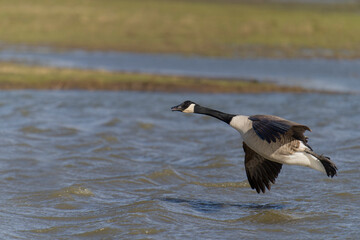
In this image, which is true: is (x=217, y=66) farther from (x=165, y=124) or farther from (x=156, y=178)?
(x=156, y=178)

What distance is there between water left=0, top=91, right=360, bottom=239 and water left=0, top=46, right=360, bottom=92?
5.33 metres

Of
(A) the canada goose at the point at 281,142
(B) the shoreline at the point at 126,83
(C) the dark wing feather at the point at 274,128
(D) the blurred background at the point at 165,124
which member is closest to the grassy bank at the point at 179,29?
(D) the blurred background at the point at 165,124

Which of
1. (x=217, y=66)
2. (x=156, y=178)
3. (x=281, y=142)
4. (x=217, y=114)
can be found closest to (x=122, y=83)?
(x=217, y=66)

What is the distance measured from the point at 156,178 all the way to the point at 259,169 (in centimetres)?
199

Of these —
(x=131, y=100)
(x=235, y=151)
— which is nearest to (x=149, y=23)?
(x=131, y=100)

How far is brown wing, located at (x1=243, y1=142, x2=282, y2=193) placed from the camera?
812cm

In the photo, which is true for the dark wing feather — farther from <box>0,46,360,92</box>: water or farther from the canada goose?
<box>0,46,360,92</box>: water

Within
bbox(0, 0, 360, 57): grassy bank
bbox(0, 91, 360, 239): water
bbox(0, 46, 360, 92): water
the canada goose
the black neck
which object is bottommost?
bbox(0, 91, 360, 239): water

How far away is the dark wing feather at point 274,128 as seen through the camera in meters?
6.71

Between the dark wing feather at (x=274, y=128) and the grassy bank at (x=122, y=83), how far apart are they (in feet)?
37.5

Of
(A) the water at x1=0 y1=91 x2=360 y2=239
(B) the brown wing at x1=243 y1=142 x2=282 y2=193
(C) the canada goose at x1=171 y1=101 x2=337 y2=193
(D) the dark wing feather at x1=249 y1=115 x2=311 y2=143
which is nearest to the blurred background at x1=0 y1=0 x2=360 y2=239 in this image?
(A) the water at x1=0 y1=91 x2=360 y2=239

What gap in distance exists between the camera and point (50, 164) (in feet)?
33.9

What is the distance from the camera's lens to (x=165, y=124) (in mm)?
13836

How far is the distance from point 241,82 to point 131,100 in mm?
4566
